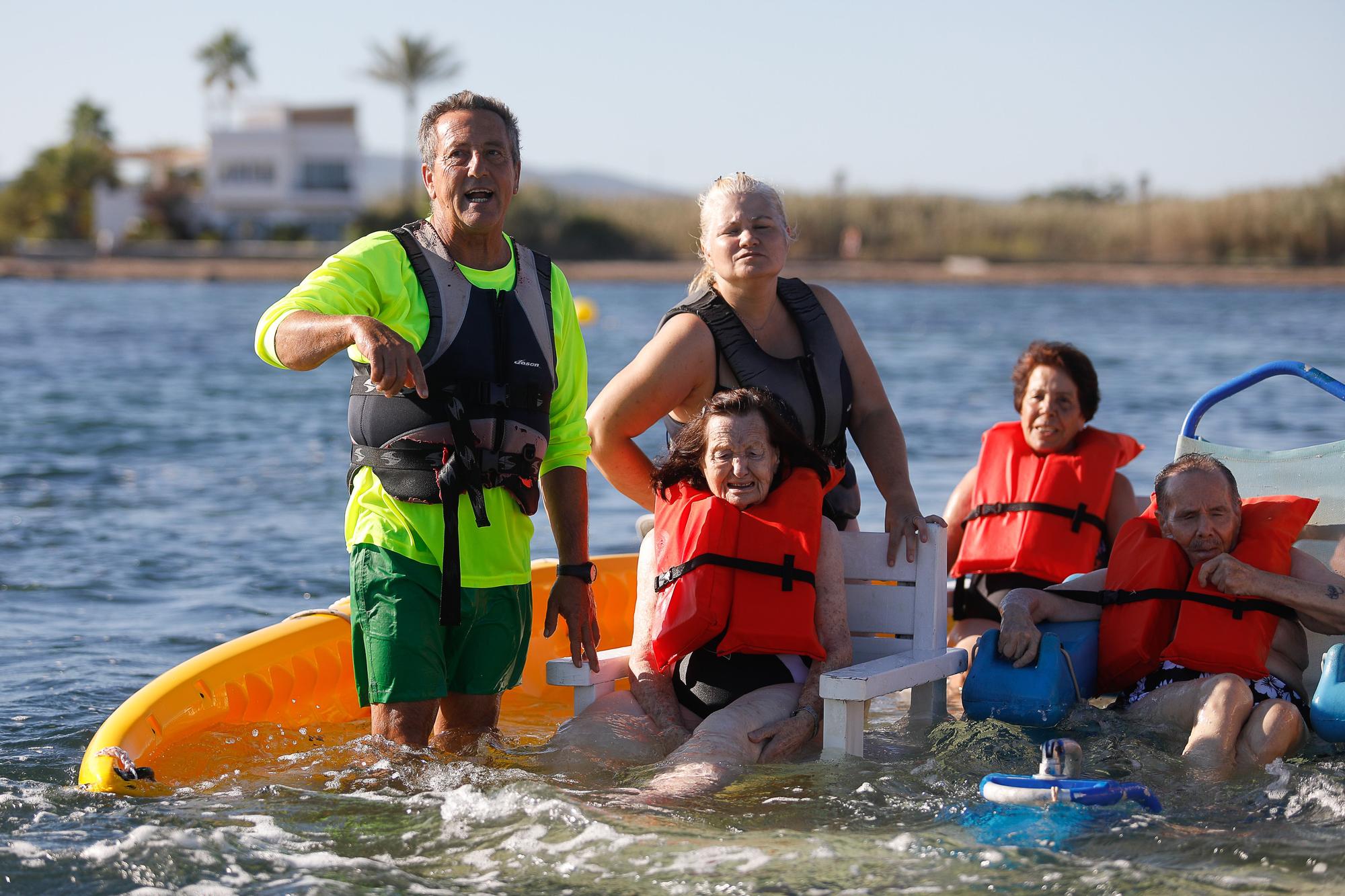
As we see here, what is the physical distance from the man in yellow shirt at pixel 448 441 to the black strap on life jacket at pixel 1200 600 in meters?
1.77

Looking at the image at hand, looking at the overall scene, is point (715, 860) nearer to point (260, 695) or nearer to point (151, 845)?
point (151, 845)

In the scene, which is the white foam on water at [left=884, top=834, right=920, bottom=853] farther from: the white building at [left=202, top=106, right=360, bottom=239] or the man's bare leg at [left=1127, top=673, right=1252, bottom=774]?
the white building at [left=202, top=106, right=360, bottom=239]

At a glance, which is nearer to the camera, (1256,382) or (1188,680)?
(1188,680)

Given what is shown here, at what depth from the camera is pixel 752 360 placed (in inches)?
155

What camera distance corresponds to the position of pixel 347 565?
762 cm

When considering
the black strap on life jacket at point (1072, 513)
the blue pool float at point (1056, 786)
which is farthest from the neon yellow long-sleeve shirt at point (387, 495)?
the black strap on life jacket at point (1072, 513)

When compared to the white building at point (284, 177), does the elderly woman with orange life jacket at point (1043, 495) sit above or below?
below

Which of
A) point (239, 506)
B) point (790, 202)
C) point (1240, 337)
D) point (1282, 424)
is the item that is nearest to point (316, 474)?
point (239, 506)

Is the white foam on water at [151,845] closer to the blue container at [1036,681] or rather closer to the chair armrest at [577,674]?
the chair armrest at [577,674]

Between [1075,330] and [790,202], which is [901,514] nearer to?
[1075,330]

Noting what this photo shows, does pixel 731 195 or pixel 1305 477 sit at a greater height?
pixel 731 195

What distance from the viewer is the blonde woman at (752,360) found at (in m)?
3.86

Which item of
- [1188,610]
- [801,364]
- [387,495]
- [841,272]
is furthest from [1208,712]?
[841,272]

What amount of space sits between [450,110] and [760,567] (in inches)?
54.7
